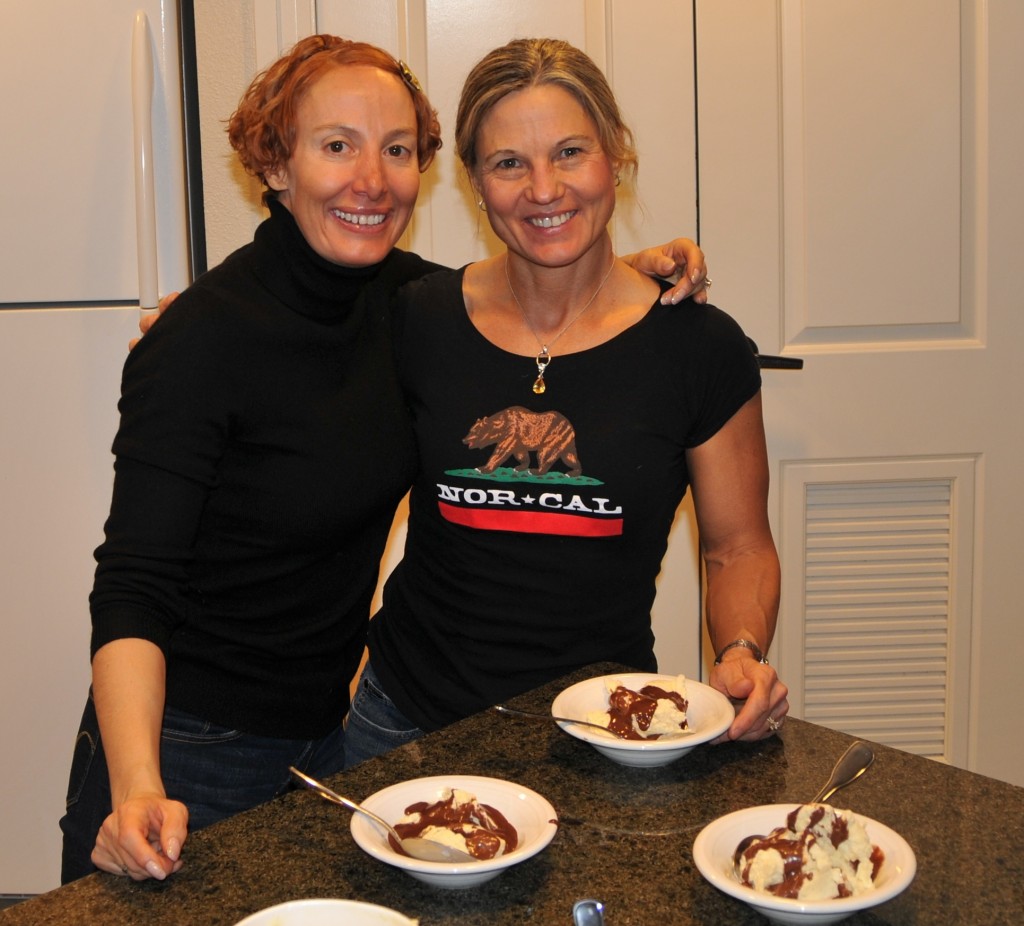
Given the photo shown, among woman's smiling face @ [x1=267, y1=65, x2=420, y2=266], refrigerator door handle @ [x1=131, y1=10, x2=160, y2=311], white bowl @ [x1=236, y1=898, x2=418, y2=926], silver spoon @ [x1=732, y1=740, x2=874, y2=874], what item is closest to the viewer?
white bowl @ [x1=236, y1=898, x2=418, y2=926]

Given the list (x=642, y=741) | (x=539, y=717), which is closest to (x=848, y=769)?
(x=642, y=741)

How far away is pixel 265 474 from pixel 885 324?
137 centimetres

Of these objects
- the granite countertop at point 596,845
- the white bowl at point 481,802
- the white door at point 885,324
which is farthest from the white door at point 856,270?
the white bowl at point 481,802

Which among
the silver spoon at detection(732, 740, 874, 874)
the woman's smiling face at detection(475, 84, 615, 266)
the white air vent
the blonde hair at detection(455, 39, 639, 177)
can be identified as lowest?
the white air vent

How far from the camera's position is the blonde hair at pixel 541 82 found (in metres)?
1.42

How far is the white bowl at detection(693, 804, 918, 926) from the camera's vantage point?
778mm

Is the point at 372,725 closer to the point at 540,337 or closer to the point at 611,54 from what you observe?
the point at 540,337

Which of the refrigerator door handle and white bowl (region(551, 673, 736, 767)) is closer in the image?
white bowl (region(551, 673, 736, 767))

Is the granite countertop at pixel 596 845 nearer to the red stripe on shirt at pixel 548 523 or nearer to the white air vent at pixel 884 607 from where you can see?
the red stripe on shirt at pixel 548 523

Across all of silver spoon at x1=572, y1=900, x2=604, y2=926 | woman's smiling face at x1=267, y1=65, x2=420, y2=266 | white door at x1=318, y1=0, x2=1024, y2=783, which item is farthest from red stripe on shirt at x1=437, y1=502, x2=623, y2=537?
white door at x1=318, y1=0, x2=1024, y2=783

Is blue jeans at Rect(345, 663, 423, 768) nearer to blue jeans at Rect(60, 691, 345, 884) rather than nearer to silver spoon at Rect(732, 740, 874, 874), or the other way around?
blue jeans at Rect(60, 691, 345, 884)

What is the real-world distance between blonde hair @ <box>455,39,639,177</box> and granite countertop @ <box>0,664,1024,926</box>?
776 mm

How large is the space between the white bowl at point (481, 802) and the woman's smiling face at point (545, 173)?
72 cm

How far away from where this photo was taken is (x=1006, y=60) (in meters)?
2.12
